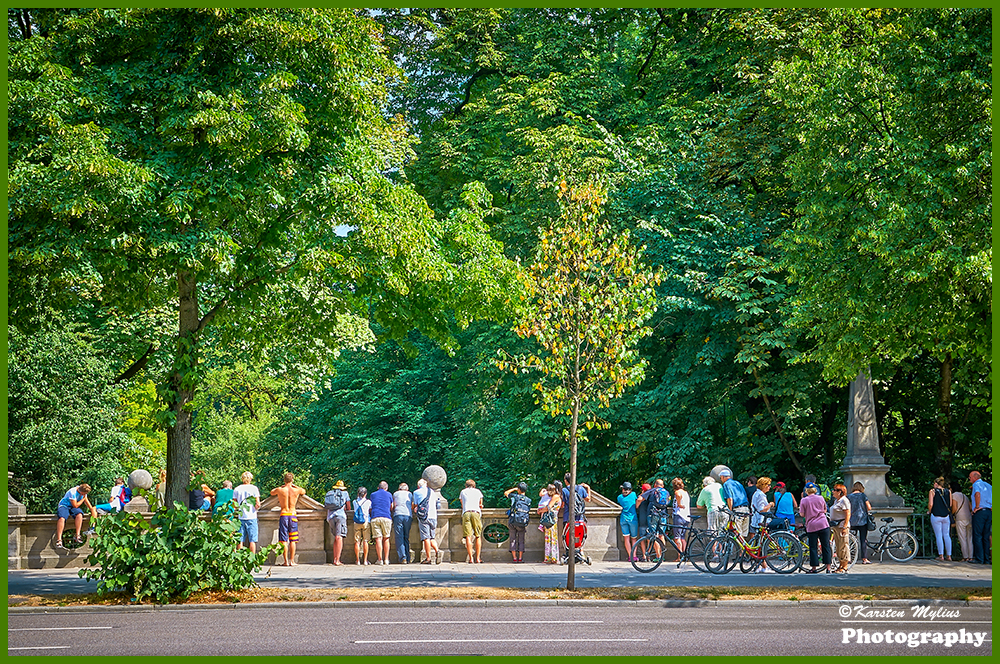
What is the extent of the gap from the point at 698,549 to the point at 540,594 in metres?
4.97

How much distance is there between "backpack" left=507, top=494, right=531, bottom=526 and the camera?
68.1 ft

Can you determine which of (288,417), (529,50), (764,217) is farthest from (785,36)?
(288,417)

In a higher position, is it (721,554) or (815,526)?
(815,526)

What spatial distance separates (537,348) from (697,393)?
13.5 ft

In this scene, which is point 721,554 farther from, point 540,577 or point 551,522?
point 551,522

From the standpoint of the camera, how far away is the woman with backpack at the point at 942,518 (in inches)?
818

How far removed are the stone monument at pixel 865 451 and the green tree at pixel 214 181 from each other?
9232mm

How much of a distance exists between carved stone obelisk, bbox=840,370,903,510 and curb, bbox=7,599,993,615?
767 cm

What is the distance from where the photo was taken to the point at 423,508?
A: 813 inches

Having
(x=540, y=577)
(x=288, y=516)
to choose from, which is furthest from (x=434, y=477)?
(x=540, y=577)

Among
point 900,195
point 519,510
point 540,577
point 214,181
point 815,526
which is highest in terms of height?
point 214,181

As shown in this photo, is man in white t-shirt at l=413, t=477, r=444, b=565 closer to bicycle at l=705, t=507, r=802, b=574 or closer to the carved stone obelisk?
bicycle at l=705, t=507, r=802, b=574

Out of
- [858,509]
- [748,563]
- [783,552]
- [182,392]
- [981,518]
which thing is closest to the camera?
[182,392]

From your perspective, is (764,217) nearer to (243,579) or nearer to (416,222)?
(416,222)
